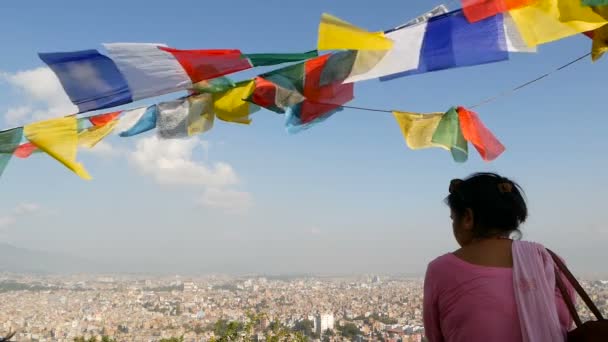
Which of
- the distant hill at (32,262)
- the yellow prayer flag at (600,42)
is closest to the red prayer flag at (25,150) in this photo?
the yellow prayer flag at (600,42)

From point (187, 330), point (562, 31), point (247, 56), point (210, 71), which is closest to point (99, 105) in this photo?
point (210, 71)

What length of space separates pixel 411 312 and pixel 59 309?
36.9 m

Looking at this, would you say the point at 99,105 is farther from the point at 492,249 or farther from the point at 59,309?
the point at 59,309

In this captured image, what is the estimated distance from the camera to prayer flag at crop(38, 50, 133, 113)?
234 centimetres

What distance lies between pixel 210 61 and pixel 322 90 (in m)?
0.62

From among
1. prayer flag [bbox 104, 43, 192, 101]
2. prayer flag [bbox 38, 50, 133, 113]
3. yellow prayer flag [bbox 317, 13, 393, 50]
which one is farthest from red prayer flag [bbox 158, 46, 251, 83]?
yellow prayer flag [bbox 317, 13, 393, 50]

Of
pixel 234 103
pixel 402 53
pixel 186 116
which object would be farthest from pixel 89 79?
pixel 402 53

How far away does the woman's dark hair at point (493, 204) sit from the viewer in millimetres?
1501

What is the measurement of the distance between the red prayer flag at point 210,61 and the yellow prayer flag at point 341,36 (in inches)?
20.9

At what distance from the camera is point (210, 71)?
7.84 ft

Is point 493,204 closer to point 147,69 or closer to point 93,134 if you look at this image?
point 147,69

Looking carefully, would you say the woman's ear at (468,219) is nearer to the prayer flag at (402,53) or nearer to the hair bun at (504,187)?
the hair bun at (504,187)

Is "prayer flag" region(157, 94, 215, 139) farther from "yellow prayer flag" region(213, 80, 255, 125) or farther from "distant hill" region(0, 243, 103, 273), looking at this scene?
"distant hill" region(0, 243, 103, 273)

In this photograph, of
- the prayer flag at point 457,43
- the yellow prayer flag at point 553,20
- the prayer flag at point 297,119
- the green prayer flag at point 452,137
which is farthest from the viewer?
the green prayer flag at point 452,137
